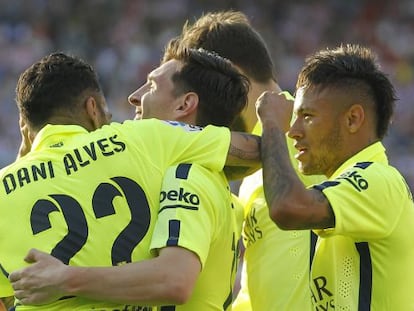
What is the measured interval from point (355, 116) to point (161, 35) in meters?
13.2

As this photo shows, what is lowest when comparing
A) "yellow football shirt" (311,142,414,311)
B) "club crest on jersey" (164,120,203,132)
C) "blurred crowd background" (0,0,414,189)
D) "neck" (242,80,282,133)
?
"yellow football shirt" (311,142,414,311)

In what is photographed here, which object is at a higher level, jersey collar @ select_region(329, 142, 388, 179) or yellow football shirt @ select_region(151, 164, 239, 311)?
jersey collar @ select_region(329, 142, 388, 179)

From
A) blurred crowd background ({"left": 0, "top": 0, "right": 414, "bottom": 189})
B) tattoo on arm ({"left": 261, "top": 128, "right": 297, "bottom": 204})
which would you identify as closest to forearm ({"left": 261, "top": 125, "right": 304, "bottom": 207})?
tattoo on arm ({"left": 261, "top": 128, "right": 297, "bottom": 204})

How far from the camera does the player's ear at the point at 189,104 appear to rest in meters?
4.87

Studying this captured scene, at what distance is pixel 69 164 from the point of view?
4449mm

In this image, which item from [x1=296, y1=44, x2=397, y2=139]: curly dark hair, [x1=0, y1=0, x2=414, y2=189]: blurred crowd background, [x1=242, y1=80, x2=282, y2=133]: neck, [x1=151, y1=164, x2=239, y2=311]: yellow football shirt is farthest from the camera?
[x1=0, y1=0, x2=414, y2=189]: blurred crowd background

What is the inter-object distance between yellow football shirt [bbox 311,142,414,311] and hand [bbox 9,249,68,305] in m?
1.11

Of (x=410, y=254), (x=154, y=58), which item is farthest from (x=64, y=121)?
(x=154, y=58)

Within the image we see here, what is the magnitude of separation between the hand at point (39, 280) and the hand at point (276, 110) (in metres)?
1.16

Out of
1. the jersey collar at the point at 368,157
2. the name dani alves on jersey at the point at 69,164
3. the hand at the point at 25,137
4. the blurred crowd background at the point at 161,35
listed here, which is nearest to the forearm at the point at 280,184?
the jersey collar at the point at 368,157

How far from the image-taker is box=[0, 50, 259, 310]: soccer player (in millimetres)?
4348

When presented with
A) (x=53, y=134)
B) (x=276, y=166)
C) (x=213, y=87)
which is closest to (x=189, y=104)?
(x=213, y=87)

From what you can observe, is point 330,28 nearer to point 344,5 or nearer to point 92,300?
point 344,5

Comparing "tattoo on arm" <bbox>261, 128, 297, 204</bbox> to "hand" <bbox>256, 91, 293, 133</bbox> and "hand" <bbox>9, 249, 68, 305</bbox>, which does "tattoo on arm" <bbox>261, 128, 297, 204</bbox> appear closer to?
"hand" <bbox>256, 91, 293, 133</bbox>
